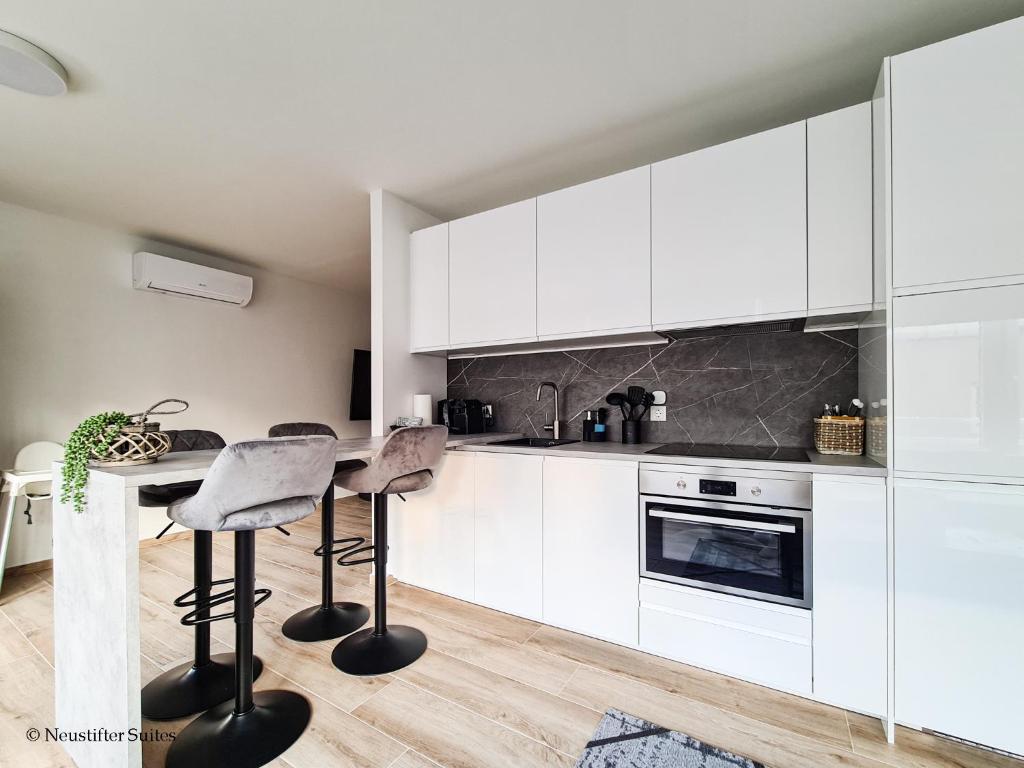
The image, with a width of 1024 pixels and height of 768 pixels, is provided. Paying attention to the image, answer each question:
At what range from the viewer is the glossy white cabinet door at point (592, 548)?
6.64ft

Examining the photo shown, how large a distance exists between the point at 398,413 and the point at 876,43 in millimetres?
2894

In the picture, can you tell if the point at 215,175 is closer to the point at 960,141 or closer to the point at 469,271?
the point at 469,271

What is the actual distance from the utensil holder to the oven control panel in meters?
0.68

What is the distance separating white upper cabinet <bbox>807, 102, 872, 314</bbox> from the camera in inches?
68.7

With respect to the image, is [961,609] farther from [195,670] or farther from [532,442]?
[195,670]

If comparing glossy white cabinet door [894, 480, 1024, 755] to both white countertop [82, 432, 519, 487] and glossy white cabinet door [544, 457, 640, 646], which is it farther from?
white countertop [82, 432, 519, 487]

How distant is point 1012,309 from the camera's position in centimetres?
137

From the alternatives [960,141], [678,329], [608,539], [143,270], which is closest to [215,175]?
[143,270]

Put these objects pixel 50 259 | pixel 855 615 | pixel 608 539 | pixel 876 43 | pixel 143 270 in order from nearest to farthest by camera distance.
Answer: pixel 855 615 → pixel 876 43 → pixel 608 539 → pixel 50 259 → pixel 143 270

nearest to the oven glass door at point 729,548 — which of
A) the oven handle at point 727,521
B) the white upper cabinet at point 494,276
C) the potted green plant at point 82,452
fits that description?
the oven handle at point 727,521

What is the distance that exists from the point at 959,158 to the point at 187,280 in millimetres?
4793

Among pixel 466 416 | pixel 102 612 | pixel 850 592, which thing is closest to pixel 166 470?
pixel 102 612

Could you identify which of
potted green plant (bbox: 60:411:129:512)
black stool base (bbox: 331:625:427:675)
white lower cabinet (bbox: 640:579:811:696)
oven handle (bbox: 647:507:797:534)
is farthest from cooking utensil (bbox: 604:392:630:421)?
potted green plant (bbox: 60:411:129:512)

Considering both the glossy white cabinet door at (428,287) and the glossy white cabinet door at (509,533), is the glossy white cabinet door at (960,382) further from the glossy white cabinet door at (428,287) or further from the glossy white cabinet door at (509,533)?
the glossy white cabinet door at (428,287)
